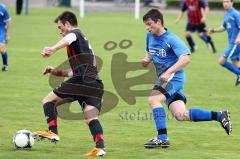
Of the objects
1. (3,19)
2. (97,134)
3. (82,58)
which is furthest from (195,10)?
(97,134)

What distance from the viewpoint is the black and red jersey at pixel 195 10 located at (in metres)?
27.2

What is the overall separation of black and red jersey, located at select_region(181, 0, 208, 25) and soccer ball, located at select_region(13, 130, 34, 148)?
18338mm

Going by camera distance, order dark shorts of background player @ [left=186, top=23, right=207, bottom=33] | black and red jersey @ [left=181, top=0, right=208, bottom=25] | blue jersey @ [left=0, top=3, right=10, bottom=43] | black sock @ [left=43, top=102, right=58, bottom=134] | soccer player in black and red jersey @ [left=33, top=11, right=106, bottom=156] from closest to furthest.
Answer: soccer player in black and red jersey @ [left=33, top=11, right=106, bottom=156], black sock @ [left=43, top=102, right=58, bottom=134], blue jersey @ [left=0, top=3, right=10, bottom=43], dark shorts of background player @ [left=186, top=23, right=207, bottom=33], black and red jersey @ [left=181, top=0, right=208, bottom=25]

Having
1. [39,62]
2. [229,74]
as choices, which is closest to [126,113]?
[229,74]

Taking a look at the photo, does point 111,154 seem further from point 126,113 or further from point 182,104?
point 126,113

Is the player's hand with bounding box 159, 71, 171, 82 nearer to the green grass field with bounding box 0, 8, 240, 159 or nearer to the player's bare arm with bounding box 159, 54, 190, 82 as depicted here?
the player's bare arm with bounding box 159, 54, 190, 82

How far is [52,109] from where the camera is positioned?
9.62 meters

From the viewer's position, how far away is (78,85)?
372 inches

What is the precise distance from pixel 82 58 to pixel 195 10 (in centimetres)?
1822

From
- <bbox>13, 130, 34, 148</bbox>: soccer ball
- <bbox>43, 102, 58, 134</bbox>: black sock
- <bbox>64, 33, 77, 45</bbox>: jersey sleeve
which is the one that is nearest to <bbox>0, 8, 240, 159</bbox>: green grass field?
<bbox>13, 130, 34, 148</bbox>: soccer ball

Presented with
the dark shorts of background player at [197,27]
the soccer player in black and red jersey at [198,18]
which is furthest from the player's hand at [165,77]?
the dark shorts of background player at [197,27]

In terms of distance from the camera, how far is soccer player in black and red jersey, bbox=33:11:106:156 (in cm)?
927

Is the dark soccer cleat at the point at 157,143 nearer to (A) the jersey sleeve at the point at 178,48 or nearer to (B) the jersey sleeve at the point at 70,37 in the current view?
(A) the jersey sleeve at the point at 178,48

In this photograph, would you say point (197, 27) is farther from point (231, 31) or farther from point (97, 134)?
point (97, 134)
